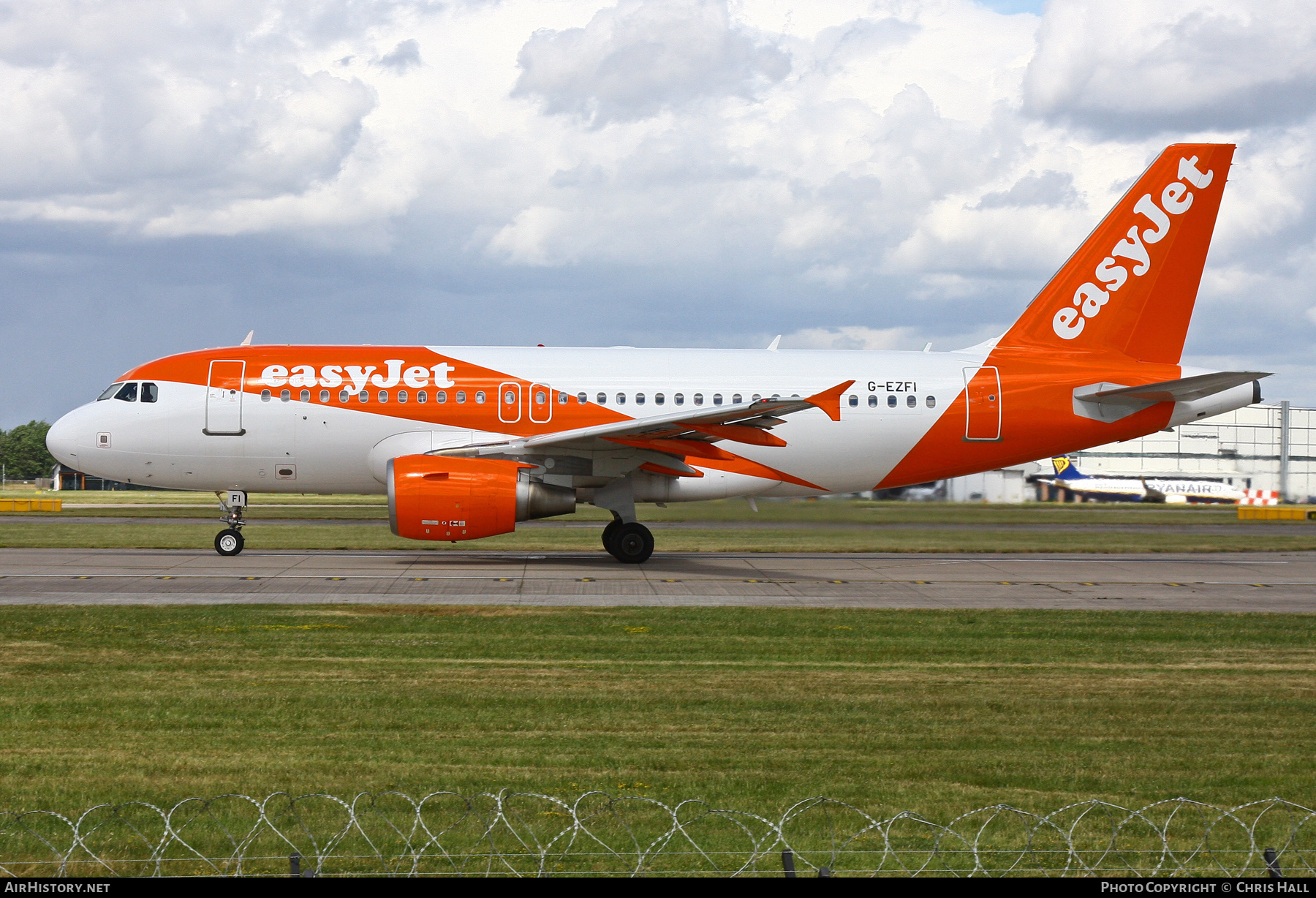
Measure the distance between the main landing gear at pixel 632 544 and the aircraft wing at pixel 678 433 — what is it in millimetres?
1994

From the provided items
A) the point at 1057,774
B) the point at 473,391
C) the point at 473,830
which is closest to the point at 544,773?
the point at 473,830

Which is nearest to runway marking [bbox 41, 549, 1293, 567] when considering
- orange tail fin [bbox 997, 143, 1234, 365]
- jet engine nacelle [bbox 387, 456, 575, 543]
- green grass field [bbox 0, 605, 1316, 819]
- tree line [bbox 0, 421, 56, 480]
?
jet engine nacelle [bbox 387, 456, 575, 543]

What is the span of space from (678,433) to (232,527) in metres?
9.76

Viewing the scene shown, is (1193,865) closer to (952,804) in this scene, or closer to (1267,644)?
(952,804)

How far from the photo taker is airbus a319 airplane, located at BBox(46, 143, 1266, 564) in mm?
22531

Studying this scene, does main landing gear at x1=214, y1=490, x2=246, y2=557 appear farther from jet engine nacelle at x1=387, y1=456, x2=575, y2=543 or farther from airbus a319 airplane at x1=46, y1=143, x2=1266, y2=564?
jet engine nacelle at x1=387, y1=456, x2=575, y2=543

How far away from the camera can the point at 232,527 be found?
23641mm

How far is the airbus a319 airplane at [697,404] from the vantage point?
2253cm

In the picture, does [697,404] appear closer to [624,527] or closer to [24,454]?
[624,527]

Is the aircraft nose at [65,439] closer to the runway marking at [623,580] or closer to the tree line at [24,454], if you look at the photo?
the runway marking at [623,580]

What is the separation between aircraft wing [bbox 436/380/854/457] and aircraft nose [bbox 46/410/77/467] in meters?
7.55

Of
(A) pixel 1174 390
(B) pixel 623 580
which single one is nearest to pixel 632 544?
(B) pixel 623 580

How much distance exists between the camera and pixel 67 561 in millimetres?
21969

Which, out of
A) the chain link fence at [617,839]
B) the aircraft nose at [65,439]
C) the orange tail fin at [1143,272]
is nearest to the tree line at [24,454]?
the aircraft nose at [65,439]
